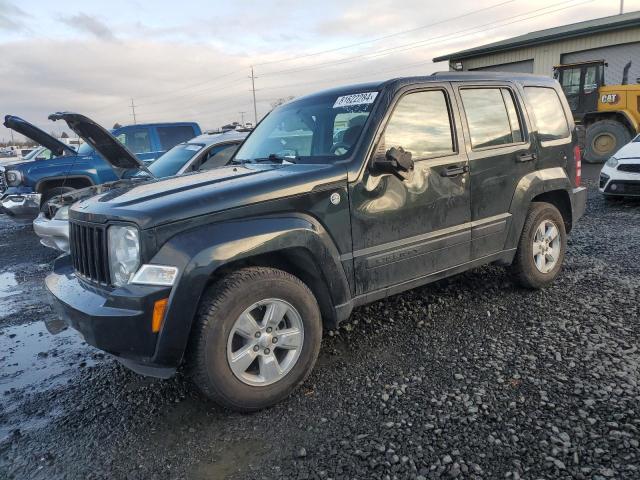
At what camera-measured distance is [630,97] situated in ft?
45.5

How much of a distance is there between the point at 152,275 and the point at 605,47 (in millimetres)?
26562

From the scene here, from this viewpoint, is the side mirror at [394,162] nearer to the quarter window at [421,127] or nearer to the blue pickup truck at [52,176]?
the quarter window at [421,127]

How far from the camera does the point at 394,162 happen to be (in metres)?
3.22

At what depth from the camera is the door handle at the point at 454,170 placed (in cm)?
370

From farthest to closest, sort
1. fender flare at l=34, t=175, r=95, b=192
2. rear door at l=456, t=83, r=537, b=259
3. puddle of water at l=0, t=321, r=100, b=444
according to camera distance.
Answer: fender flare at l=34, t=175, r=95, b=192 < rear door at l=456, t=83, r=537, b=259 < puddle of water at l=0, t=321, r=100, b=444

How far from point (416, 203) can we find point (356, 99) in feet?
3.01

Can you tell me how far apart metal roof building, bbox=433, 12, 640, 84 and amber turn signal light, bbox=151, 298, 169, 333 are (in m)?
25.1

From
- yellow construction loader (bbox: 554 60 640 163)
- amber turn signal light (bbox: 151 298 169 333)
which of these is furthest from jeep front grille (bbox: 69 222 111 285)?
yellow construction loader (bbox: 554 60 640 163)

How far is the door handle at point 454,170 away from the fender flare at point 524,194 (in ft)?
2.29

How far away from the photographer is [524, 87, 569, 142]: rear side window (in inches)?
178

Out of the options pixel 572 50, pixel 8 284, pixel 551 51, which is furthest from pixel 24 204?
pixel 551 51

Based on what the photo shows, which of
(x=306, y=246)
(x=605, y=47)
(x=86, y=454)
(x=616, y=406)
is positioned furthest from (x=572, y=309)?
(x=605, y=47)

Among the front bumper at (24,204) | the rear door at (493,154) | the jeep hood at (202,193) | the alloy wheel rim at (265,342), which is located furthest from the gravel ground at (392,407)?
the front bumper at (24,204)

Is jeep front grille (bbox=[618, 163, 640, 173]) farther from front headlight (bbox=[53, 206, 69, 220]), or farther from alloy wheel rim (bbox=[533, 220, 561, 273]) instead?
front headlight (bbox=[53, 206, 69, 220])
